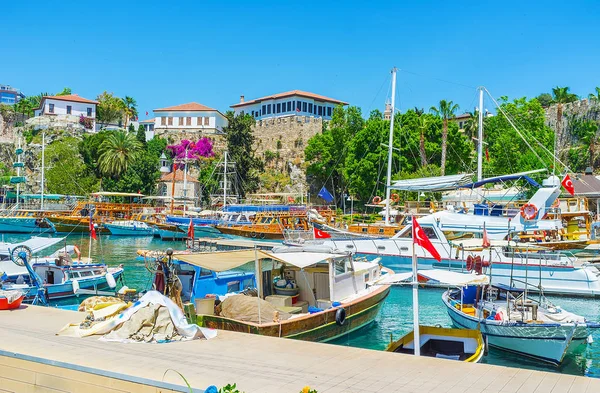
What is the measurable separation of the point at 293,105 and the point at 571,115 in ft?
117

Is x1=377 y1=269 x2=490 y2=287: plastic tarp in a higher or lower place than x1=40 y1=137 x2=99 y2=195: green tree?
lower

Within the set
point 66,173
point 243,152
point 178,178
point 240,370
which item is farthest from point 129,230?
point 240,370

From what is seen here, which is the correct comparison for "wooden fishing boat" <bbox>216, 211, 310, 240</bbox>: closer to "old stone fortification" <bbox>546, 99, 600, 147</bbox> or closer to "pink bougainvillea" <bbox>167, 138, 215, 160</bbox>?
"pink bougainvillea" <bbox>167, 138, 215, 160</bbox>

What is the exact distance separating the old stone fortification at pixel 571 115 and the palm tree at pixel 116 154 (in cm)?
5353

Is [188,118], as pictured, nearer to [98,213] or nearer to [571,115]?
[98,213]

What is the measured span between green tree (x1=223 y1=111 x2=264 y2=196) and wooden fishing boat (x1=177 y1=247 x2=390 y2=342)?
168ft

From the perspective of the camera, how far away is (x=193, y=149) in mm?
80625

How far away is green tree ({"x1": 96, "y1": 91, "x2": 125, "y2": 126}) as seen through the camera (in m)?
92.1

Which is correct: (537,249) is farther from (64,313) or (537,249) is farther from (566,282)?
(64,313)

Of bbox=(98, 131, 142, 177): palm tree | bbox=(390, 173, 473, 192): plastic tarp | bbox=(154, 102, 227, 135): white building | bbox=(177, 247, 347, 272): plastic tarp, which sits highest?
bbox=(154, 102, 227, 135): white building

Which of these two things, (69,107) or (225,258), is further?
(69,107)

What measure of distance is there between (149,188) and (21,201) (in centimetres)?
1708

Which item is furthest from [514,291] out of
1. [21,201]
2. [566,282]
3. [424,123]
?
[21,201]

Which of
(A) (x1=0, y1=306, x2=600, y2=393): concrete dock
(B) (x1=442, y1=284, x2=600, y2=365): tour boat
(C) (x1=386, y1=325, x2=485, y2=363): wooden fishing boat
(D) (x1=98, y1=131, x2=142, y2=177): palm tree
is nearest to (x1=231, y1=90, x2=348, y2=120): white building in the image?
(D) (x1=98, y1=131, x2=142, y2=177): palm tree
